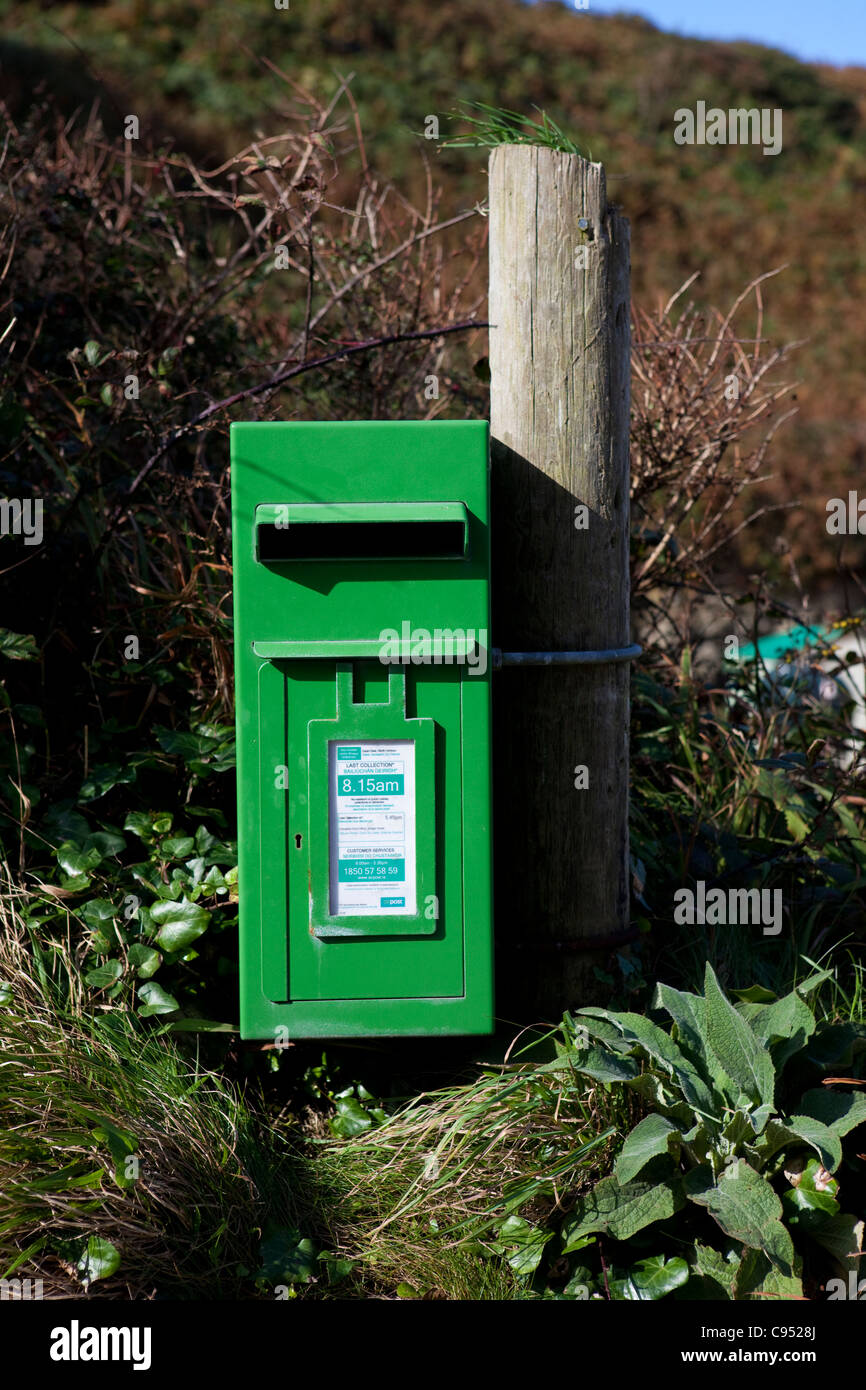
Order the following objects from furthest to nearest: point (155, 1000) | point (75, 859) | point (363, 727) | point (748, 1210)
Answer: point (75, 859), point (155, 1000), point (363, 727), point (748, 1210)

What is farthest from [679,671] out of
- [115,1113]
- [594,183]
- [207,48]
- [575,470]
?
[207,48]

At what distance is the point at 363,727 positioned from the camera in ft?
8.11

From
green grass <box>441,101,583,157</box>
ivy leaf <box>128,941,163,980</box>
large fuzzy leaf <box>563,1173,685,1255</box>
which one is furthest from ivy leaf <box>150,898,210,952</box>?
green grass <box>441,101,583,157</box>

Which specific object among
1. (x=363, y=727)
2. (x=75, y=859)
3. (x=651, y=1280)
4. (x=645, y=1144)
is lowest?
(x=651, y=1280)

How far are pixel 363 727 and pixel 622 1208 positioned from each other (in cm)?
109

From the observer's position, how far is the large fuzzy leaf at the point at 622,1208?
2.21 meters

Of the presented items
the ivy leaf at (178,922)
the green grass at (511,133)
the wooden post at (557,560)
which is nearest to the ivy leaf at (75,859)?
the ivy leaf at (178,922)

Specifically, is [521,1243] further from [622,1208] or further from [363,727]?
[363,727]

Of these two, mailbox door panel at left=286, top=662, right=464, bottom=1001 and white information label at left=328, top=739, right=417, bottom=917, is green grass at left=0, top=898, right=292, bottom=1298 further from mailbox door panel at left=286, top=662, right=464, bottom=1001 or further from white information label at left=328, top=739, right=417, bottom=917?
white information label at left=328, top=739, right=417, bottom=917

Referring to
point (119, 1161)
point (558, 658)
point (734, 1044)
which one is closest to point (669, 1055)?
point (734, 1044)

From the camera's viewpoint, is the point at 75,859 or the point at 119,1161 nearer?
the point at 119,1161

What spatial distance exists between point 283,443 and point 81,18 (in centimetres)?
2224

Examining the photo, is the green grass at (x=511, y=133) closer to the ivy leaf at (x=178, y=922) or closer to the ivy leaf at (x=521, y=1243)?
the ivy leaf at (x=178, y=922)

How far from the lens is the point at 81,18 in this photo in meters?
20.5
